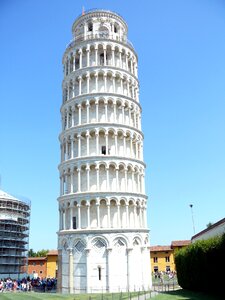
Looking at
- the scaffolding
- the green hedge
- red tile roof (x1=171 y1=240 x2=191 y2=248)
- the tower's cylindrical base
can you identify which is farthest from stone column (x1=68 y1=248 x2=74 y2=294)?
red tile roof (x1=171 y1=240 x2=191 y2=248)

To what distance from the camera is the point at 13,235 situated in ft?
224

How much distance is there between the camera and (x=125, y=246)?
36.5 m

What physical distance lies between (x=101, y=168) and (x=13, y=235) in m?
38.0

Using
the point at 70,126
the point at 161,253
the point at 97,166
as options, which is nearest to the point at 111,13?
the point at 70,126

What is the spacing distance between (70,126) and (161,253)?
1745 inches

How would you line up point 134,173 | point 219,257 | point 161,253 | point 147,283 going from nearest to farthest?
point 219,257, point 147,283, point 134,173, point 161,253

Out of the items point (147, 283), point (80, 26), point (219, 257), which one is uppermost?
point (80, 26)

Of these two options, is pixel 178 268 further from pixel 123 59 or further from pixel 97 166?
pixel 123 59

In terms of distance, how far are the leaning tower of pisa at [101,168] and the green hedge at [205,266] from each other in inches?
256

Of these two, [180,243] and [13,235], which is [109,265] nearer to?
[13,235]

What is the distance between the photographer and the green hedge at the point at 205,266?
26.8 metres

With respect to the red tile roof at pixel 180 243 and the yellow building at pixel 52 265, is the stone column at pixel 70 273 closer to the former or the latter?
the yellow building at pixel 52 265

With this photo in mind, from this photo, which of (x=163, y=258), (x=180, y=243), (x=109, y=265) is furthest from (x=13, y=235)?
(x=109, y=265)

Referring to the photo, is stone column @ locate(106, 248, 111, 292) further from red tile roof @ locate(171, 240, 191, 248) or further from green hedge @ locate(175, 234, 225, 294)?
red tile roof @ locate(171, 240, 191, 248)
